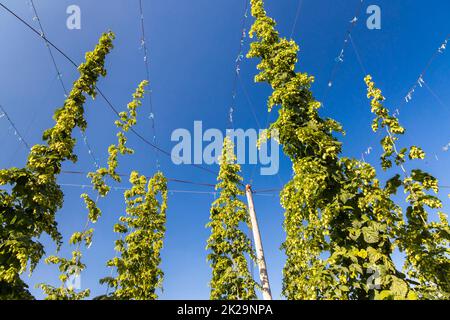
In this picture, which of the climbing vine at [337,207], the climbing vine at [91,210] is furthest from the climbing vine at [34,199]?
the climbing vine at [337,207]

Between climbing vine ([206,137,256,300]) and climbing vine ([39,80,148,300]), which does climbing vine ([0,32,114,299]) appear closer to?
climbing vine ([39,80,148,300])

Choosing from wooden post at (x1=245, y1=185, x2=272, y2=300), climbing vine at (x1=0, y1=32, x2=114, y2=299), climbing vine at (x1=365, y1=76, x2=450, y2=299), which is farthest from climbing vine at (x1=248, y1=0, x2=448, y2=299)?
climbing vine at (x1=0, y1=32, x2=114, y2=299)

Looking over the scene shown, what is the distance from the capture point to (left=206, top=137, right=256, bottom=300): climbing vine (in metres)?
11.4

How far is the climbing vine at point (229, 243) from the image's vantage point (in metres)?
11.4

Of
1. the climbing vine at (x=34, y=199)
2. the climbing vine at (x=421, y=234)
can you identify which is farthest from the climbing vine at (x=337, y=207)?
the climbing vine at (x=34, y=199)

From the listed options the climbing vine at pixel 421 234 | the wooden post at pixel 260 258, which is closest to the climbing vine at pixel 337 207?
the climbing vine at pixel 421 234

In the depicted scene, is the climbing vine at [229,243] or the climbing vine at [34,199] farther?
the climbing vine at [229,243]

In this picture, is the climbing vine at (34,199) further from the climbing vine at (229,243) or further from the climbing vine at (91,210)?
the climbing vine at (229,243)

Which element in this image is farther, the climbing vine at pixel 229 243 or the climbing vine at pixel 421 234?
the climbing vine at pixel 229 243

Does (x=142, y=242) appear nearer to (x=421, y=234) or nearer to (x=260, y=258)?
(x=260, y=258)

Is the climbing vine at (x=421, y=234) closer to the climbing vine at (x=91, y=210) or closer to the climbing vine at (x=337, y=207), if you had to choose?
the climbing vine at (x=337, y=207)
